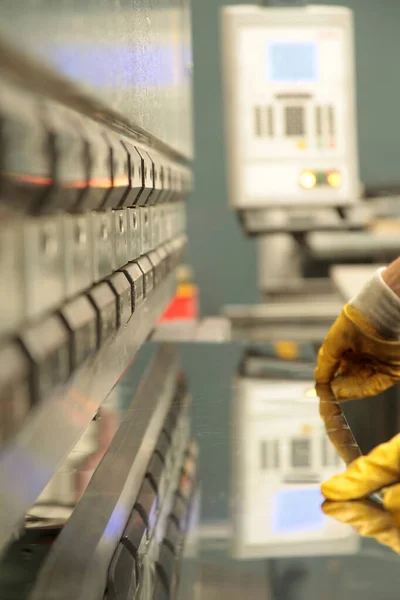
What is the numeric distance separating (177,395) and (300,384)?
193 millimetres

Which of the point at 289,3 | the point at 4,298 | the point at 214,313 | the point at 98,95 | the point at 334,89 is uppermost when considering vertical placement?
the point at 289,3

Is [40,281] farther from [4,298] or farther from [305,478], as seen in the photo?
[305,478]

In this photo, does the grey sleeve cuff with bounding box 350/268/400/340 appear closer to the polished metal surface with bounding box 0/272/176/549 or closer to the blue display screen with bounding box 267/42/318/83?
the polished metal surface with bounding box 0/272/176/549

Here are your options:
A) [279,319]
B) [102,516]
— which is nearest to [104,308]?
[102,516]

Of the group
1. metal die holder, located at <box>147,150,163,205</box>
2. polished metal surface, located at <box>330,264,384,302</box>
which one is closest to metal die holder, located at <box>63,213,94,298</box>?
metal die holder, located at <box>147,150,163,205</box>

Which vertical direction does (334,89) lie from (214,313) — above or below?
above

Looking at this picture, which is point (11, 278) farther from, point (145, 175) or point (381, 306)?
point (381, 306)

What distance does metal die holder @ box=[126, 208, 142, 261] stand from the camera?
37.3 inches

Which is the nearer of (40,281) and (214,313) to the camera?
(40,281)

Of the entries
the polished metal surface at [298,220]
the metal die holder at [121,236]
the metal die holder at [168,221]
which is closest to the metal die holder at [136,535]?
the metal die holder at [121,236]

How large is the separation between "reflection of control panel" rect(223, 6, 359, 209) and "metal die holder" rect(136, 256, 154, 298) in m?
1.93

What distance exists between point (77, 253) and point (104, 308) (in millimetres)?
48

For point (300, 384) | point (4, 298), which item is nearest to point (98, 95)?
point (4, 298)

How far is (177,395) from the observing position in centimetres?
120
